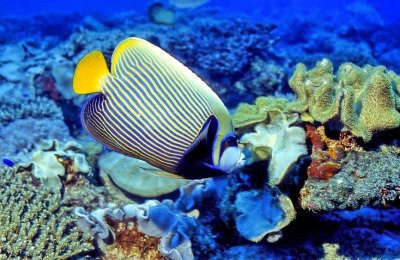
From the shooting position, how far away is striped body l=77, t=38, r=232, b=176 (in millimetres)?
1690

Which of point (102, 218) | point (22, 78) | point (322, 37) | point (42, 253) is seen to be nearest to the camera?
point (42, 253)

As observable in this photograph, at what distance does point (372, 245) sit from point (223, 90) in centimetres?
394

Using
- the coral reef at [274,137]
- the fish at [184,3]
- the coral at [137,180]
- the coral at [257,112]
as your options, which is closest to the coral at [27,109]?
the coral at [137,180]

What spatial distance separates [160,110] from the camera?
1.71 meters

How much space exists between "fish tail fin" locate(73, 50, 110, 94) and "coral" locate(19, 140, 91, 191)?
217 centimetres

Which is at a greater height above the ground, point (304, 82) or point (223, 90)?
point (304, 82)

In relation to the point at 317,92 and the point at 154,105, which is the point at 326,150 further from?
the point at 154,105

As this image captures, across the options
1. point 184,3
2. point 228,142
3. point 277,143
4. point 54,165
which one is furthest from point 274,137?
point 184,3

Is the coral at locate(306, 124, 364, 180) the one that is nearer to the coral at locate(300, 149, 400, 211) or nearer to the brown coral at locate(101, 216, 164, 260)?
the coral at locate(300, 149, 400, 211)

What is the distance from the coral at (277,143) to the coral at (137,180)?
4.11ft

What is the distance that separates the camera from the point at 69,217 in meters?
3.08

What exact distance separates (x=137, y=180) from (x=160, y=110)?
2.29m

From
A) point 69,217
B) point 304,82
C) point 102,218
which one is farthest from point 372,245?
point 69,217

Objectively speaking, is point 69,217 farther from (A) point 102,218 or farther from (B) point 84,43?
(B) point 84,43
